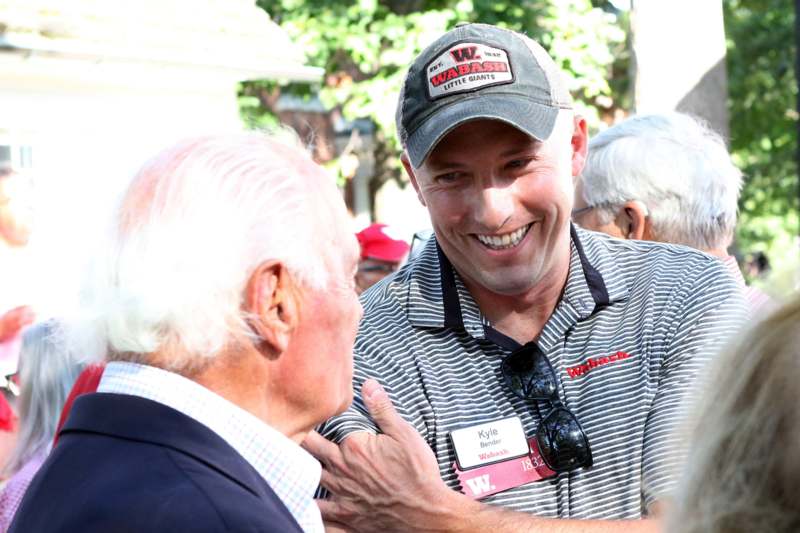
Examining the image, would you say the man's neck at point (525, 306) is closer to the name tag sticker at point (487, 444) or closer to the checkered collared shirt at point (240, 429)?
the name tag sticker at point (487, 444)

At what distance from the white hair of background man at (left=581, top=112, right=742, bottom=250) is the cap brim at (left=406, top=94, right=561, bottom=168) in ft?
→ 3.47

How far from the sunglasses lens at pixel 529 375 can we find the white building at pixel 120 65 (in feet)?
20.8

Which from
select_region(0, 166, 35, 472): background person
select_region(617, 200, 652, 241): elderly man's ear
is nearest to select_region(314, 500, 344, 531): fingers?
select_region(617, 200, 652, 241): elderly man's ear

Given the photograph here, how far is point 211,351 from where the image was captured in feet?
5.87

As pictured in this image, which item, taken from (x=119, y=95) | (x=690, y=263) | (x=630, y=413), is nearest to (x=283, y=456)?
(x=630, y=413)

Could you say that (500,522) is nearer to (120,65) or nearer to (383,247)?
(383,247)

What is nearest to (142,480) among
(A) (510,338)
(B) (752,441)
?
(B) (752,441)

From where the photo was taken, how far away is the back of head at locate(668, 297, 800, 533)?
97cm

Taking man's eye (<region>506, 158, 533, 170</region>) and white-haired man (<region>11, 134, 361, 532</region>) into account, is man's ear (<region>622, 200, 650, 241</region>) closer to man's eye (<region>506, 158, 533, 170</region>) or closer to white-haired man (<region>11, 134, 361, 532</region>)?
man's eye (<region>506, 158, 533, 170</region>)

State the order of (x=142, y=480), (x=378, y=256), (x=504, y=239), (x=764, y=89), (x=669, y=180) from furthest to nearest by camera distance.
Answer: (x=764, y=89) → (x=378, y=256) → (x=669, y=180) → (x=504, y=239) → (x=142, y=480)

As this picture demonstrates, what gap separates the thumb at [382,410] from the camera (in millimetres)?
2180

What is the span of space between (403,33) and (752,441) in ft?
39.2

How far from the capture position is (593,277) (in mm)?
2422

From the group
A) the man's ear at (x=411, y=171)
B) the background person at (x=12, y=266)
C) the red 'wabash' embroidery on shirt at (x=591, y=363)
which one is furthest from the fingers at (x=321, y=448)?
the background person at (x=12, y=266)
